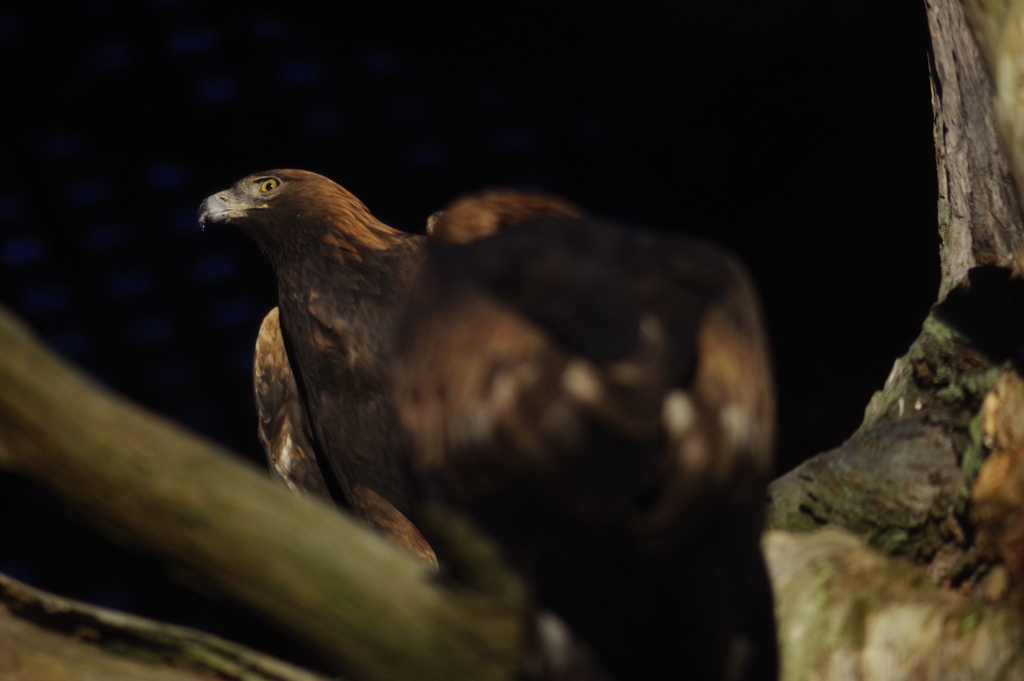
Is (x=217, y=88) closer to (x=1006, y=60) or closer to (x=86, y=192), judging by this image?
(x=86, y=192)

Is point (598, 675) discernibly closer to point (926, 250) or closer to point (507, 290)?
point (507, 290)

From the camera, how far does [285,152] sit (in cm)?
426

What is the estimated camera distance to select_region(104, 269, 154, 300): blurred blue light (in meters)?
4.33

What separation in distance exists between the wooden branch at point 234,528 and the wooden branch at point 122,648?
392 millimetres

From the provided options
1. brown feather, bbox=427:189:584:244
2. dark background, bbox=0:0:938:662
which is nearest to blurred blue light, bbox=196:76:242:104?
dark background, bbox=0:0:938:662

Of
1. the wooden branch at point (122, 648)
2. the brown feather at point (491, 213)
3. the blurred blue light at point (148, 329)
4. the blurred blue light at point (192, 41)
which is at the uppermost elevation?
the brown feather at point (491, 213)

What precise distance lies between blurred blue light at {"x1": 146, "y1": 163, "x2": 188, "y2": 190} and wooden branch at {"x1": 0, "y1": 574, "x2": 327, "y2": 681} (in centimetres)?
280

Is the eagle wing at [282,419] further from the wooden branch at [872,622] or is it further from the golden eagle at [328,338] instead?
the wooden branch at [872,622]

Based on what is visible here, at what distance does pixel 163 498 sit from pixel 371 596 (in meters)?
0.26

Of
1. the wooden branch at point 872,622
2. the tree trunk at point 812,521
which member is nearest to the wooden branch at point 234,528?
the tree trunk at point 812,521

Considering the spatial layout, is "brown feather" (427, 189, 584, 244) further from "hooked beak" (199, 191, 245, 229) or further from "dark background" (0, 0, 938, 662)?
"dark background" (0, 0, 938, 662)

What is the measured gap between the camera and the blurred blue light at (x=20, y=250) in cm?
414

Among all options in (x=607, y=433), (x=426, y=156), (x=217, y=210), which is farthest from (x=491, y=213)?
(x=426, y=156)

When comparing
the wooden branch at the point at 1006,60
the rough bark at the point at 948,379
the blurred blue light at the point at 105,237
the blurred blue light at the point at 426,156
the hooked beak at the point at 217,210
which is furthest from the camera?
the blurred blue light at the point at 426,156
